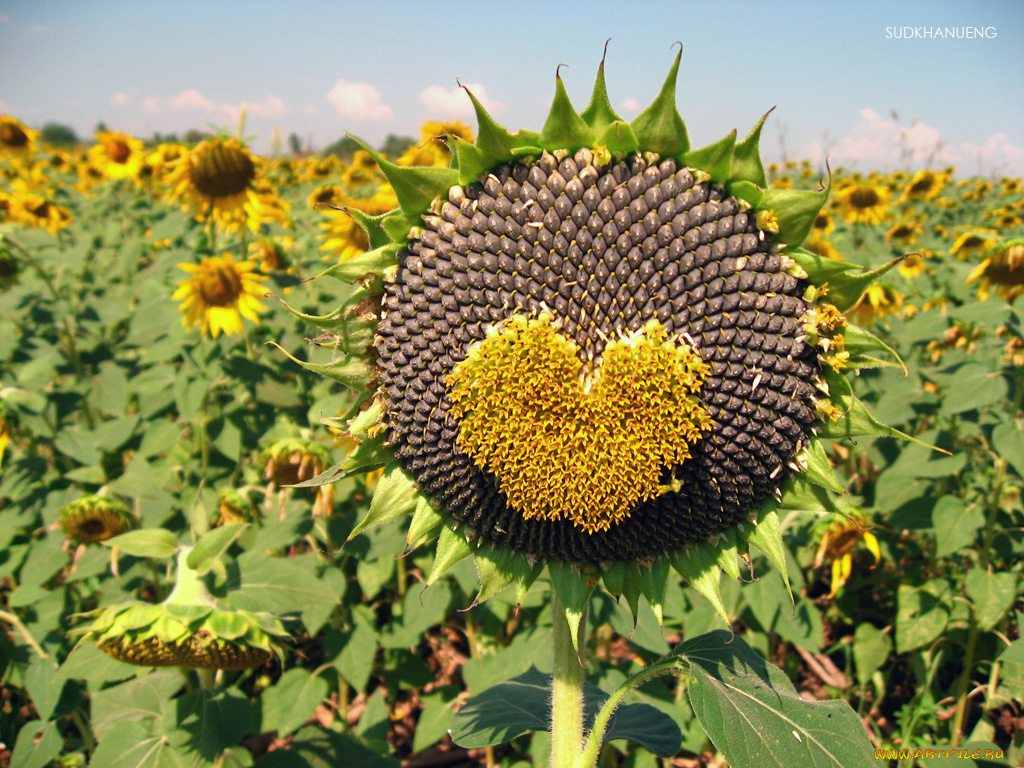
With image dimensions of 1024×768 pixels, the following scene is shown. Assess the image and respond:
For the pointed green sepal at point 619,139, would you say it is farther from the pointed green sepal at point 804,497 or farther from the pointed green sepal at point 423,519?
the pointed green sepal at point 423,519

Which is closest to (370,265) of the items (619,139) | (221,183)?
(619,139)

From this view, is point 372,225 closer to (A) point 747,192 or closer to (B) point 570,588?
(A) point 747,192

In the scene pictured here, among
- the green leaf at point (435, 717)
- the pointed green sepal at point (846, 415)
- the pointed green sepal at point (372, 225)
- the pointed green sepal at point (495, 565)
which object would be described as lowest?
the green leaf at point (435, 717)

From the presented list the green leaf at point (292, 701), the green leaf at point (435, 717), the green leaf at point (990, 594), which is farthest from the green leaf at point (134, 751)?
the green leaf at point (990, 594)

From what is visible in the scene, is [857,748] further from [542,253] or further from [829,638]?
[829,638]

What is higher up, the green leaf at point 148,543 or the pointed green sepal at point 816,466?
the pointed green sepal at point 816,466
